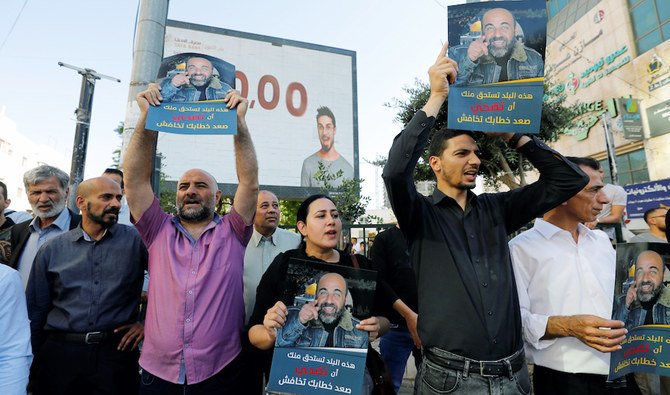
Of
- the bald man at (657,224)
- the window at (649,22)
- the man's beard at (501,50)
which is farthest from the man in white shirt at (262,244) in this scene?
the window at (649,22)

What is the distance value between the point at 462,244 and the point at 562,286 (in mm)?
582

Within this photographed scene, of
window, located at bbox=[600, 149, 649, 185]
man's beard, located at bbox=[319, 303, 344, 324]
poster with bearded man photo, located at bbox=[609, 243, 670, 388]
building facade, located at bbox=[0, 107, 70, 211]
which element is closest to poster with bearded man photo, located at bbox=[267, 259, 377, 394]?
man's beard, located at bbox=[319, 303, 344, 324]

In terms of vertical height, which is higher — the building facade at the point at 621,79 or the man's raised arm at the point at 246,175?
the building facade at the point at 621,79

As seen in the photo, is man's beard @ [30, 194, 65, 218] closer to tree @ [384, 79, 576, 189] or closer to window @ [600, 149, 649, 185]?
tree @ [384, 79, 576, 189]

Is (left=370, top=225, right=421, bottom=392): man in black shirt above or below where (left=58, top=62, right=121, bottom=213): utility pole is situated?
below

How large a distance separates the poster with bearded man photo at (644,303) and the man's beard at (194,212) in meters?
2.15

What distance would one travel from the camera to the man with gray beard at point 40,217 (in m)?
2.92

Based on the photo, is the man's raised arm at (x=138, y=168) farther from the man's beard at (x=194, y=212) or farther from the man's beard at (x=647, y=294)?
the man's beard at (x=647, y=294)

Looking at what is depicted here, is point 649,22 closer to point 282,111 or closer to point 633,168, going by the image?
point 633,168

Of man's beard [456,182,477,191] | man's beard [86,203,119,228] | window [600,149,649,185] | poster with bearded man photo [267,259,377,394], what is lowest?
poster with bearded man photo [267,259,377,394]

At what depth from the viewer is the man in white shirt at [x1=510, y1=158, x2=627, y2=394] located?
1784 millimetres

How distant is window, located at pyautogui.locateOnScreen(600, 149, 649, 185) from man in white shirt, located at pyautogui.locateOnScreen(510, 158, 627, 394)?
813 inches

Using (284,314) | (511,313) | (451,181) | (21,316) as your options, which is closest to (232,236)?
(284,314)

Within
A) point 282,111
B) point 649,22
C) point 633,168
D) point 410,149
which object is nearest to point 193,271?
point 410,149
